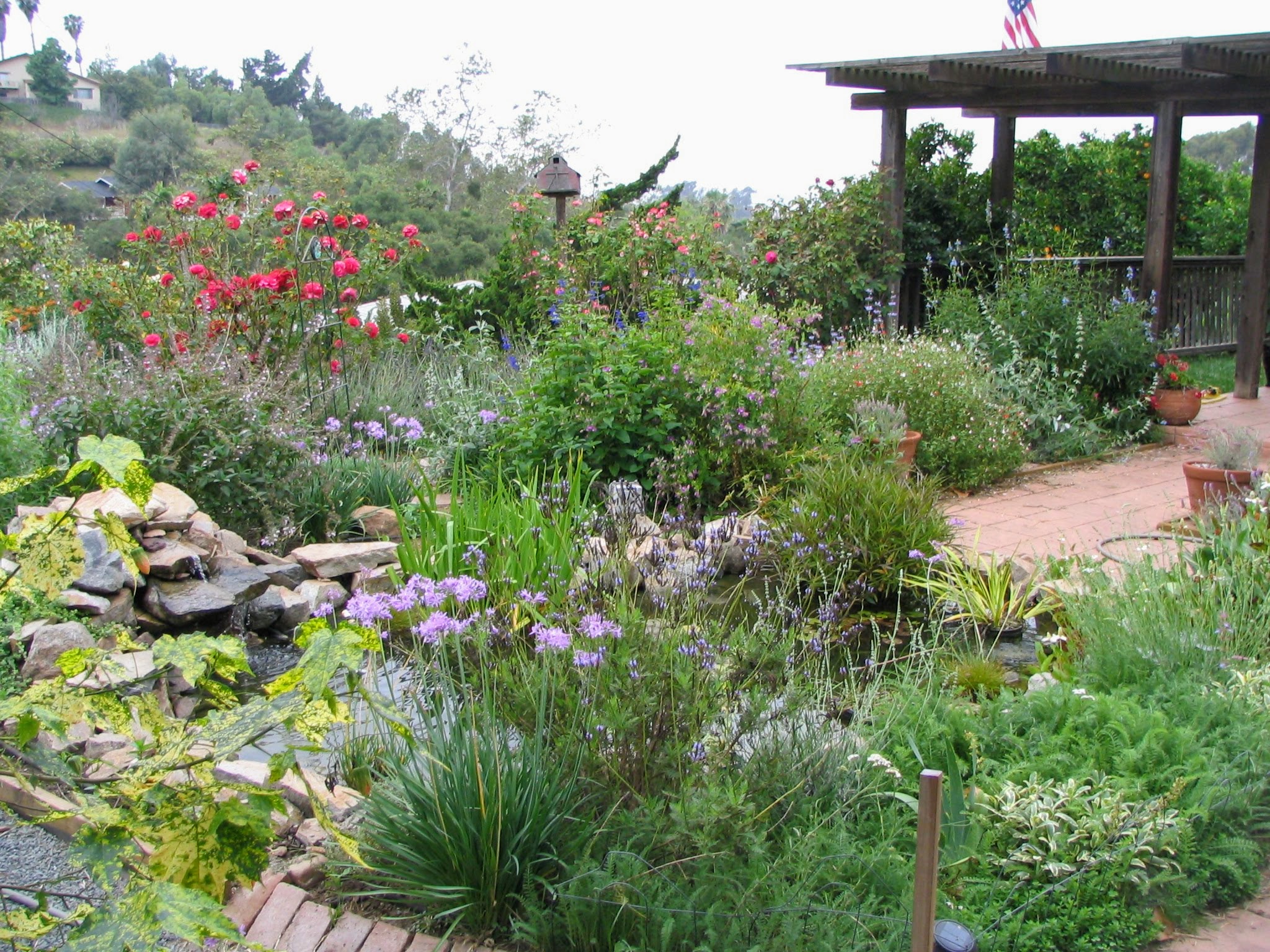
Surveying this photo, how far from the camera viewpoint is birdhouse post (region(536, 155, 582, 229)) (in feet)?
31.8

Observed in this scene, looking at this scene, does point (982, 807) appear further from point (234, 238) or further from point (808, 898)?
point (234, 238)

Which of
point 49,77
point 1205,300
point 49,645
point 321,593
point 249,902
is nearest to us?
point 249,902

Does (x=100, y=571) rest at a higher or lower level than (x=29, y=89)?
lower

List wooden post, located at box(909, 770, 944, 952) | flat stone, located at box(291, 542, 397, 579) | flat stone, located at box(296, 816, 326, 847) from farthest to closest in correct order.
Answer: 1. flat stone, located at box(291, 542, 397, 579)
2. flat stone, located at box(296, 816, 326, 847)
3. wooden post, located at box(909, 770, 944, 952)

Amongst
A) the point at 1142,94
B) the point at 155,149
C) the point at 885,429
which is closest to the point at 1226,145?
the point at 1142,94

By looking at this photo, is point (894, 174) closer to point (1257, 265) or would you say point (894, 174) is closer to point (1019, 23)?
point (1019, 23)

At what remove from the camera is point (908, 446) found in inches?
239

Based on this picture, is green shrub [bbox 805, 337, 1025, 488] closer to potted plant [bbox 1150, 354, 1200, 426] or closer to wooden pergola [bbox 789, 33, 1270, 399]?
potted plant [bbox 1150, 354, 1200, 426]

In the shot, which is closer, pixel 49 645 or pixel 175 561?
pixel 49 645

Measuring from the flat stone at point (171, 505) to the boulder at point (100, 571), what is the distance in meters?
0.26

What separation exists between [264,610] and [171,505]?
0.58 m

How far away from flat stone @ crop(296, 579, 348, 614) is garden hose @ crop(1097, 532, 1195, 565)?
10.2 ft

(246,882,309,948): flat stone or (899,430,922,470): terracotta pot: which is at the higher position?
(899,430,922,470): terracotta pot

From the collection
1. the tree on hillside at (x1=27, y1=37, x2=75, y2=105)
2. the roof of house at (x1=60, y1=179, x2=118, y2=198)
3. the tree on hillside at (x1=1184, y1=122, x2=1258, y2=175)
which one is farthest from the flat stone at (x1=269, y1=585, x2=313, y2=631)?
the tree on hillside at (x1=27, y1=37, x2=75, y2=105)
